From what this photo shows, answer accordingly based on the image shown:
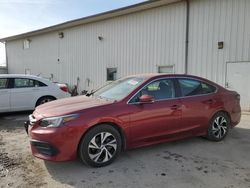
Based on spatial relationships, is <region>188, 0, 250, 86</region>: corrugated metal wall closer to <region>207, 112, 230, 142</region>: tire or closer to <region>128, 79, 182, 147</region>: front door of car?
<region>207, 112, 230, 142</region>: tire

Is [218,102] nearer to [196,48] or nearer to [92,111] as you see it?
[92,111]

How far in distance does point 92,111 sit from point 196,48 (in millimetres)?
7790

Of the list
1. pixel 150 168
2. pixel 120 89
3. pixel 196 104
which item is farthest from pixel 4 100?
pixel 196 104

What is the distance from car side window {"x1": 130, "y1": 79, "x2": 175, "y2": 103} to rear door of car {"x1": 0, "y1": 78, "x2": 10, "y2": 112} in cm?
550

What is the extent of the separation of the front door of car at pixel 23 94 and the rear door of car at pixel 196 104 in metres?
5.51

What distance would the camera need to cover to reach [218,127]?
5641 millimetres

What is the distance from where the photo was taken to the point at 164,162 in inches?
175

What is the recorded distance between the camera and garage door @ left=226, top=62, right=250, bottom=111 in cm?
955

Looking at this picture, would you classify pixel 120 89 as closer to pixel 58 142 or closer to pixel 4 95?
pixel 58 142

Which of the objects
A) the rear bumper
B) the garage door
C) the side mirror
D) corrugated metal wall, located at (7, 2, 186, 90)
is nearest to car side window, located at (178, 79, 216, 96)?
the rear bumper

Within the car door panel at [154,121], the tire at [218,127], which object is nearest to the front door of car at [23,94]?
the car door panel at [154,121]

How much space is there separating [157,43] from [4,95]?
702 centimetres

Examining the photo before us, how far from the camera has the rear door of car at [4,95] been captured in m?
8.29

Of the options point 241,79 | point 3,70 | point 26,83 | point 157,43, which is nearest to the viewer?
point 26,83
